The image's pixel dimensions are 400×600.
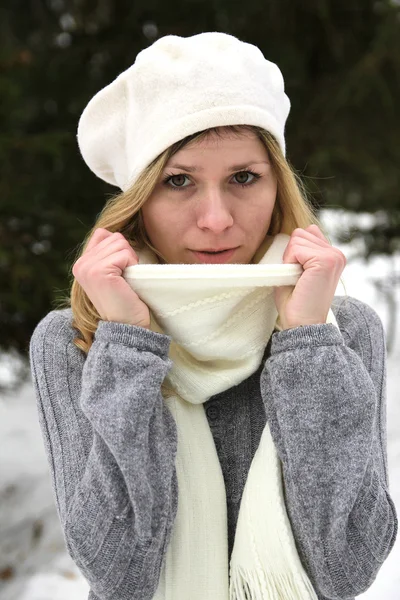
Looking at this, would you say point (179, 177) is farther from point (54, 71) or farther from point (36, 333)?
point (54, 71)

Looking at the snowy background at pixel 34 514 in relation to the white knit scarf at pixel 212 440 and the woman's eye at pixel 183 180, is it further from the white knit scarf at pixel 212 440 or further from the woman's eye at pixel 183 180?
the woman's eye at pixel 183 180

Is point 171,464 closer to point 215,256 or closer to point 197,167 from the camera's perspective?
point 215,256

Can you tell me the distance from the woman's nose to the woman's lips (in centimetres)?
7

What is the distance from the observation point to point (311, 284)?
1443 millimetres

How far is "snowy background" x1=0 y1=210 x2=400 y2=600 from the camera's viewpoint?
3.18 m

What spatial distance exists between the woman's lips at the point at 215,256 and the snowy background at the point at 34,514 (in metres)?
1.85

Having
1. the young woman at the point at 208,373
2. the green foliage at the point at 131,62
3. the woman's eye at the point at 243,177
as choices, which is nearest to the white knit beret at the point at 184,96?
the young woman at the point at 208,373

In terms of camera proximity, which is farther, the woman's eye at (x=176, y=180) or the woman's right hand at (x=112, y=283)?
the woman's eye at (x=176, y=180)

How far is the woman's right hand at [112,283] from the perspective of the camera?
143 cm

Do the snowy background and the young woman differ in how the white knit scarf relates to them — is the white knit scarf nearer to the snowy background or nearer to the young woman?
the young woman

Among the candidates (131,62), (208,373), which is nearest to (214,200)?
(208,373)

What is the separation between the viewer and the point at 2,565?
3459mm

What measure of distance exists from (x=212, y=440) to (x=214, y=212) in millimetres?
510

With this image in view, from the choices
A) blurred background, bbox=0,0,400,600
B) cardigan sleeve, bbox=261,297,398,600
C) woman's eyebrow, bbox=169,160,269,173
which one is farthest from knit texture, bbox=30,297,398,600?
blurred background, bbox=0,0,400,600
